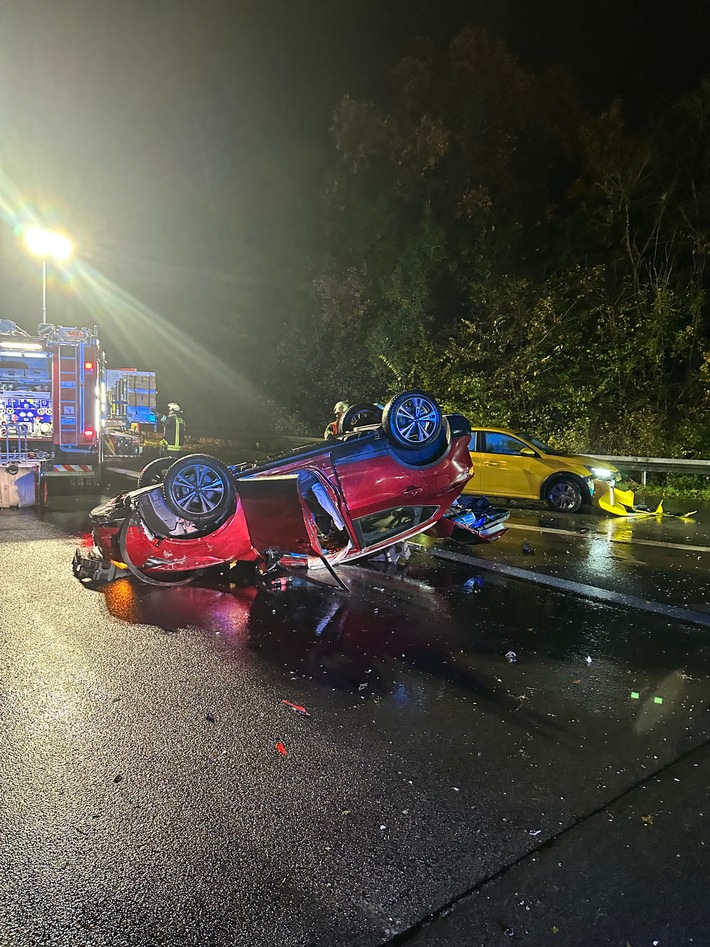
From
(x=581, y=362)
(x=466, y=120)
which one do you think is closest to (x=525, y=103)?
(x=466, y=120)

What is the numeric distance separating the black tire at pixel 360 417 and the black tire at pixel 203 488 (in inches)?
61.4

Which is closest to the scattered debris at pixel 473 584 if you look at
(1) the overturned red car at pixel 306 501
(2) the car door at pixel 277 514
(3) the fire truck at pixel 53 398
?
(1) the overturned red car at pixel 306 501

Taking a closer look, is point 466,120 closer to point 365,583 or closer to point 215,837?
point 365,583

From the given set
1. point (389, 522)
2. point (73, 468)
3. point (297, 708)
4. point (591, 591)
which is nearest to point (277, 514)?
point (389, 522)

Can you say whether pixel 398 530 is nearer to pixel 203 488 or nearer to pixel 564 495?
pixel 203 488

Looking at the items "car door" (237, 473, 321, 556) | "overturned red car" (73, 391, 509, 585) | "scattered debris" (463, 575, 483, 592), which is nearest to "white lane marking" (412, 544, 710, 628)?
"scattered debris" (463, 575, 483, 592)

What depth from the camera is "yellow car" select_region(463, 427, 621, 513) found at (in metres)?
10.7

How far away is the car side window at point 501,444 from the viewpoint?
1131 cm

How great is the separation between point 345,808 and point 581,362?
47.7 feet

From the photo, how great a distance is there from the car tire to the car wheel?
230 inches

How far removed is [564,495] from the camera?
10836mm

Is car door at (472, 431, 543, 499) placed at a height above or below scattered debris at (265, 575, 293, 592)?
above

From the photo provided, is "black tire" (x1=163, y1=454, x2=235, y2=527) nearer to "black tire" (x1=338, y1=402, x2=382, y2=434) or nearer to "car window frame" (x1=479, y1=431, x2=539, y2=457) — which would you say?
"black tire" (x1=338, y1=402, x2=382, y2=434)

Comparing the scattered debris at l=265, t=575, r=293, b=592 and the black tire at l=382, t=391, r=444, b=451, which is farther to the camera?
the scattered debris at l=265, t=575, r=293, b=592
